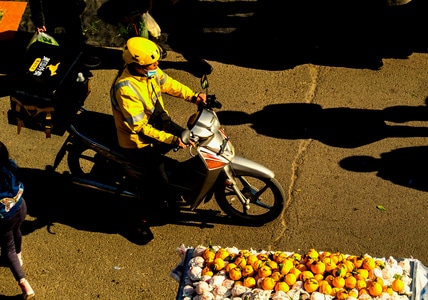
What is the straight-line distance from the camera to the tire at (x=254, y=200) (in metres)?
7.12

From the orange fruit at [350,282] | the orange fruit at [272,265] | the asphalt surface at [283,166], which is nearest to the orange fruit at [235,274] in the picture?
the orange fruit at [272,265]

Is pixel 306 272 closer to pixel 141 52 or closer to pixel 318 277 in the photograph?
pixel 318 277

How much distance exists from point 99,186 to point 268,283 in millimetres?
3024

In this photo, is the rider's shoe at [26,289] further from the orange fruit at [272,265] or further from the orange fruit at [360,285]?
the orange fruit at [360,285]

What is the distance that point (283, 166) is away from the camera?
8062 millimetres

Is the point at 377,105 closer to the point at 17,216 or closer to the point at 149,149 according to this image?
the point at 149,149

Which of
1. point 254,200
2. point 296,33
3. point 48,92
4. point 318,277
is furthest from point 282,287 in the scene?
point 296,33

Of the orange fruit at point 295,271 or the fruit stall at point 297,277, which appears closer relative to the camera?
the fruit stall at point 297,277

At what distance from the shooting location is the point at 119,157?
699 cm

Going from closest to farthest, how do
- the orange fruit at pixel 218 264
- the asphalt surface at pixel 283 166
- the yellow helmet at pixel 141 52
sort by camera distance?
the orange fruit at pixel 218 264, the yellow helmet at pixel 141 52, the asphalt surface at pixel 283 166

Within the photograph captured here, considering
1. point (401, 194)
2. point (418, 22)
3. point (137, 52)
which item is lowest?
point (401, 194)

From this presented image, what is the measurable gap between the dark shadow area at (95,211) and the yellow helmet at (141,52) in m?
1.69

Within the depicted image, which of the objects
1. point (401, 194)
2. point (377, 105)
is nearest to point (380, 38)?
point (377, 105)

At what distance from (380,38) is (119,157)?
4.67 metres
